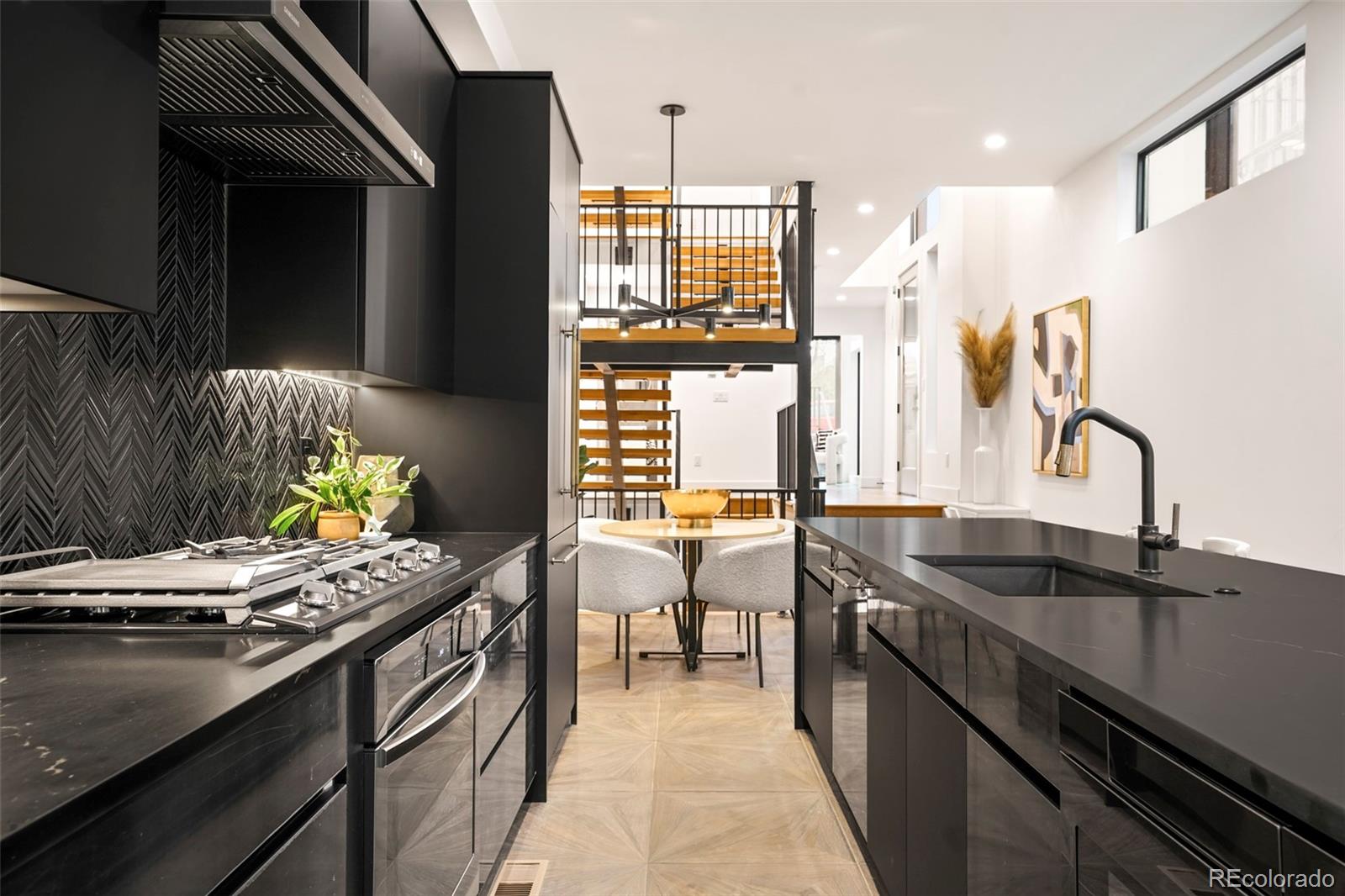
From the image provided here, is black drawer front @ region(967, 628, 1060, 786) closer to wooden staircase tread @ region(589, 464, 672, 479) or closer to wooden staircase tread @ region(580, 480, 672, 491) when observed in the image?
wooden staircase tread @ region(580, 480, 672, 491)

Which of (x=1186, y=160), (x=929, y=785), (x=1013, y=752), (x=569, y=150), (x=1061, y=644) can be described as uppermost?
(x=1186, y=160)

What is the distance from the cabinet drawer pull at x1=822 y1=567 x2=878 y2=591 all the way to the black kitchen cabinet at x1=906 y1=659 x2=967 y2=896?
0.42 m

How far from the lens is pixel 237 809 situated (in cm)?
90

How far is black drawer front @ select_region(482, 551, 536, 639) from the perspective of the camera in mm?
2039

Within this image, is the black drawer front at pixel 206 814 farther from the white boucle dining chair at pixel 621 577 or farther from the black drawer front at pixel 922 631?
the white boucle dining chair at pixel 621 577

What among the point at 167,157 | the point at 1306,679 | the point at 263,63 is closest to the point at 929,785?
the point at 1306,679

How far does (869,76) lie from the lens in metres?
4.31

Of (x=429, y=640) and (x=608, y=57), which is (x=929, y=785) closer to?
(x=429, y=640)

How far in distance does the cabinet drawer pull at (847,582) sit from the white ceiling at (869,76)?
2612 millimetres

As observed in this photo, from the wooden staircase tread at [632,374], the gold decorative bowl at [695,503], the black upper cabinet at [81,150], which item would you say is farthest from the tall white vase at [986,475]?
the black upper cabinet at [81,150]

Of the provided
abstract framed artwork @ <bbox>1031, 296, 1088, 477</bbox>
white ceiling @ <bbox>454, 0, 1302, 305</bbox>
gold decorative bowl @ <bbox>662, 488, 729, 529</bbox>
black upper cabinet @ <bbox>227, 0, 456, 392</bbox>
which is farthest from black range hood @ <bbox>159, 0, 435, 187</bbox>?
abstract framed artwork @ <bbox>1031, 296, 1088, 477</bbox>

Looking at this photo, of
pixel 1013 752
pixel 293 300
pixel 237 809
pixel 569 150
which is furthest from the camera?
pixel 569 150

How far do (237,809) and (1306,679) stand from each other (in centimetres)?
122

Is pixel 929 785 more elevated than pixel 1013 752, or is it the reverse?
pixel 1013 752
